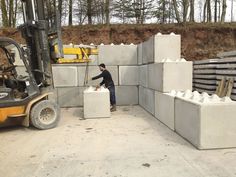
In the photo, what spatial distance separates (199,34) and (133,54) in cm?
709

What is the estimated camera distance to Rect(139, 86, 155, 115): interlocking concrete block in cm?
802

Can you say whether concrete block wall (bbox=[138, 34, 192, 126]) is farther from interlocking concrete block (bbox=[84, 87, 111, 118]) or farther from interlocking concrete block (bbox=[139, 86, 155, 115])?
interlocking concrete block (bbox=[84, 87, 111, 118])

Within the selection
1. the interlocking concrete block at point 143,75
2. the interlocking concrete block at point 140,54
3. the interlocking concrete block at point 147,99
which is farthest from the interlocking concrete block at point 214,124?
the interlocking concrete block at point 140,54

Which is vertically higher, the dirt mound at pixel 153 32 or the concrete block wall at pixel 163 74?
the dirt mound at pixel 153 32

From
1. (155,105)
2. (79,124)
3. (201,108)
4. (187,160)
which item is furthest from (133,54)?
(187,160)

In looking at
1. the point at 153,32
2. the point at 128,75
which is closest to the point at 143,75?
the point at 128,75

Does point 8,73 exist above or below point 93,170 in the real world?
above

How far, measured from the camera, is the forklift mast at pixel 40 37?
22.6 ft

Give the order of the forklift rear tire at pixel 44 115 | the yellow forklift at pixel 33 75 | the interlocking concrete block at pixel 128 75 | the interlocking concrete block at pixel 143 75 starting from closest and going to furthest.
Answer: the yellow forklift at pixel 33 75, the forklift rear tire at pixel 44 115, the interlocking concrete block at pixel 143 75, the interlocking concrete block at pixel 128 75

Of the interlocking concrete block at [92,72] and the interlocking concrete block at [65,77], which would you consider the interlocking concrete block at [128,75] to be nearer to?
the interlocking concrete block at [92,72]

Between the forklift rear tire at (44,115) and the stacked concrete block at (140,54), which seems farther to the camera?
the stacked concrete block at (140,54)

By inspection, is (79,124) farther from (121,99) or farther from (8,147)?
(121,99)

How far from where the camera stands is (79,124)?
7195 mm

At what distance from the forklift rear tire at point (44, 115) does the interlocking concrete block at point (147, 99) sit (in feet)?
9.07
